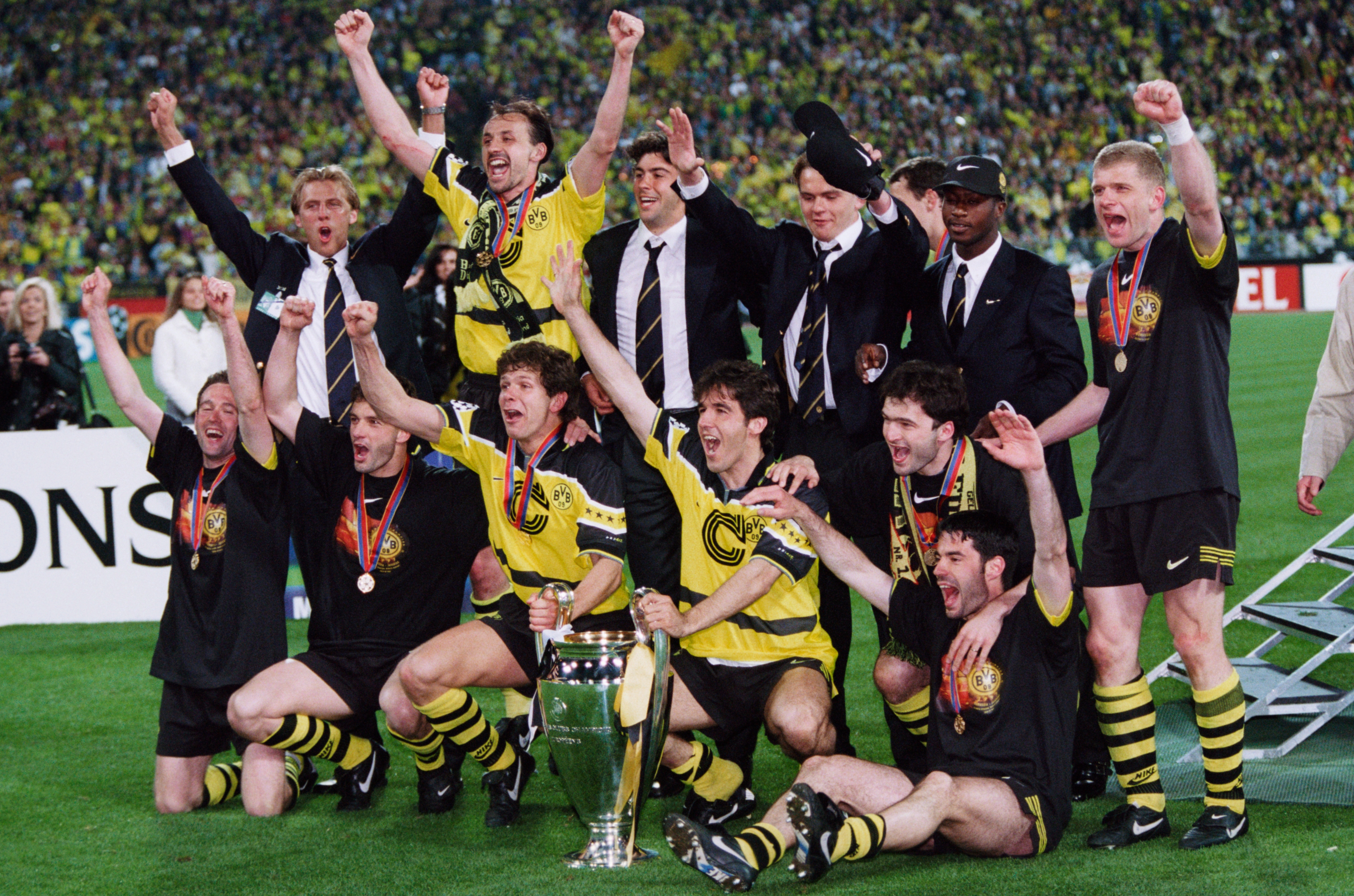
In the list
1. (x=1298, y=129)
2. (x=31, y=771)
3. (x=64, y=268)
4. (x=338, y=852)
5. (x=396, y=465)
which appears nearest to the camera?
(x=338, y=852)

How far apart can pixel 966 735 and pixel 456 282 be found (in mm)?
2429

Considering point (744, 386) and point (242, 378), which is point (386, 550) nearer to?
point (242, 378)

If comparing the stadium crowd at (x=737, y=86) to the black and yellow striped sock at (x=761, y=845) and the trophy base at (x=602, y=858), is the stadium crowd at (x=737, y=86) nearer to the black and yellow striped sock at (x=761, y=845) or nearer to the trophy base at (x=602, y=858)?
the trophy base at (x=602, y=858)

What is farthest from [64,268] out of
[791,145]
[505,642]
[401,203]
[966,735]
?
[966,735]

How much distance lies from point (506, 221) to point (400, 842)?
6.79 ft

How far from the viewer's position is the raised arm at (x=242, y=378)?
4.34 metres

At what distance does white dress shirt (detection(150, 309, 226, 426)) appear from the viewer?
8211mm

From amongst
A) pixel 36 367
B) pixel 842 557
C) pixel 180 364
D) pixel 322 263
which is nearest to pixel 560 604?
pixel 842 557

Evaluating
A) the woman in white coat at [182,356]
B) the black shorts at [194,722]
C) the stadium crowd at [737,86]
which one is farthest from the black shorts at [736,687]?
the stadium crowd at [737,86]

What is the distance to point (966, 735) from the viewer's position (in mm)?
3674

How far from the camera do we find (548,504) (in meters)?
4.45

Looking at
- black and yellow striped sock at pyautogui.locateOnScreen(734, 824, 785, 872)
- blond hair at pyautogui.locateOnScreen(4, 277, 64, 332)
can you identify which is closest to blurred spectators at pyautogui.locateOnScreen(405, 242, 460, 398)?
blond hair at pyautogui.locateOnScreen(4, 277, 64, 332)

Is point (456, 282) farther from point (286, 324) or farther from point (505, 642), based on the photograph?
point (505, 642)

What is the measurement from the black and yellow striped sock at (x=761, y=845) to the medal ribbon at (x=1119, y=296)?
1.62 meters
